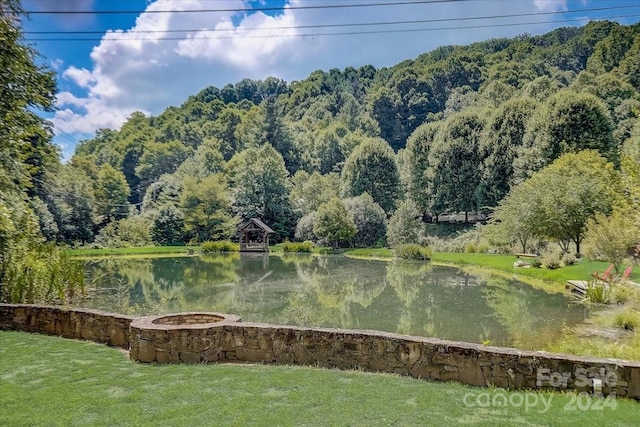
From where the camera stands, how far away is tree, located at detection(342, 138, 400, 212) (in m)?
45.2

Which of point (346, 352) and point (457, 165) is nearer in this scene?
point (346, 352)

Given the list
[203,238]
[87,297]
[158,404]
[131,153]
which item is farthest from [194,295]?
[131,153]

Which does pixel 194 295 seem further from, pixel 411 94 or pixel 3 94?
pixel 411 94

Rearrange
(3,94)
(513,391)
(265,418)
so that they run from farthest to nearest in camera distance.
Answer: (3,94) → (513,391) → (265,418)

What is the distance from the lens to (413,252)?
2873cm

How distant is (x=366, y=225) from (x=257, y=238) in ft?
30.8

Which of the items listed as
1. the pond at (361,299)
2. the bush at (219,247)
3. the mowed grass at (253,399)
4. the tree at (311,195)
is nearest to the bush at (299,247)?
the bush at (219,247)

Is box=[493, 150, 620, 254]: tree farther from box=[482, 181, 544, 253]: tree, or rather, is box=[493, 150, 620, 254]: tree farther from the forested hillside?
the forested hillside

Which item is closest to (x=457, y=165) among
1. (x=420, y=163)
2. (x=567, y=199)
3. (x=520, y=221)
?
(x=420, y=163)

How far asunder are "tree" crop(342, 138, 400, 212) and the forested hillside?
111mm

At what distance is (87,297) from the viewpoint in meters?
14.3

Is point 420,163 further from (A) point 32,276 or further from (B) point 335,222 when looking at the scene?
(A) point 32,276

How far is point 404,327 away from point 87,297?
1025 cm

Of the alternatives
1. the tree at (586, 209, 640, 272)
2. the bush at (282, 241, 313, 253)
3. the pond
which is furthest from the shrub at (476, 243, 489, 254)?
the tree at (586, 209, 640, 272)
